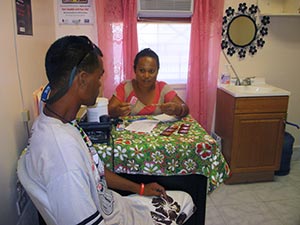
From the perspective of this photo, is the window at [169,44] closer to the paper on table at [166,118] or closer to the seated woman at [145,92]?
the seated woman at [145,92]

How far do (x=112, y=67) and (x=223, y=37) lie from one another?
1196mm

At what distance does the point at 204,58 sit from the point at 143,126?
50.5 inches

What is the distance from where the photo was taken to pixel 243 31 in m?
2.80

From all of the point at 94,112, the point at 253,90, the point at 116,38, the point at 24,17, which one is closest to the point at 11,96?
the point at 94,112

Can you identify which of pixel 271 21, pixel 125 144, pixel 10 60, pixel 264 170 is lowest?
pixel 264 170

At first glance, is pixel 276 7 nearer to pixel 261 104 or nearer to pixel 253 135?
→ pixel 261 104

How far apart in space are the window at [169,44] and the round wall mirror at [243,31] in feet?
1.32

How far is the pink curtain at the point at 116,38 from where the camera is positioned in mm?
2438

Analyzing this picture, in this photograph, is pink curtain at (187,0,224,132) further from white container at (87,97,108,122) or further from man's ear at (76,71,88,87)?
man's ear at (76,71,88,87)

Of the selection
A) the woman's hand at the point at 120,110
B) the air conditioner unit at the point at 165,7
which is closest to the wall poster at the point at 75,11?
the air conditioner unit at the point at 165,7

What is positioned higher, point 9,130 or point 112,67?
point 112,67

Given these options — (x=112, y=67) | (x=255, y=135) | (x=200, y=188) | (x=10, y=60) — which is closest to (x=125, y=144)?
(x=200, y=188)

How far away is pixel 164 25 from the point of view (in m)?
2.77

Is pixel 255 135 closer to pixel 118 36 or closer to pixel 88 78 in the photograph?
pixel 118 36
